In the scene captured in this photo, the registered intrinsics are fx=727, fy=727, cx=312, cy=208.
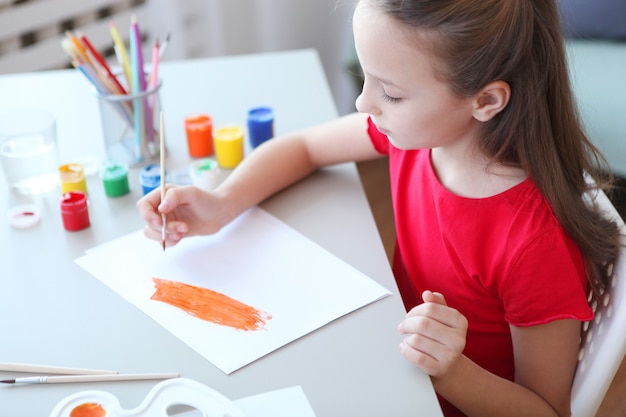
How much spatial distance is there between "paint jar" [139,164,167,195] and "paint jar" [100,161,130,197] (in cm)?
2

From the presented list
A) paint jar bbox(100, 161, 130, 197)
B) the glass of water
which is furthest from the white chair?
the glass of water

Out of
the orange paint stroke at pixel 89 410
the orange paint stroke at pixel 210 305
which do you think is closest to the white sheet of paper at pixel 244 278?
the orange paint stroke at pixel 210 305

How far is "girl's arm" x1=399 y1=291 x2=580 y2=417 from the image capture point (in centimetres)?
71

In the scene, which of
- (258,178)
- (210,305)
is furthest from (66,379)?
(258,178)

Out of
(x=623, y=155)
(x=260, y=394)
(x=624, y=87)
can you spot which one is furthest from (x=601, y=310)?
(x=624, y=87)

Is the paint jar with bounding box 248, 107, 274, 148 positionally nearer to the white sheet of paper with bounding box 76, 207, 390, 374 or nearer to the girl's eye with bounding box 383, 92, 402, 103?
the white sheet of paper with bounding box 76, 207, 390, 374

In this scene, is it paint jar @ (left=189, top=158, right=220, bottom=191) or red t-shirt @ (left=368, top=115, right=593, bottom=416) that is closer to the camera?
red t-shirt @ (left=368, top=115, right=593, bottom=416)

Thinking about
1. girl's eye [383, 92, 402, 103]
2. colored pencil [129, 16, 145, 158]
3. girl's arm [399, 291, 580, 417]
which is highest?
girl's eye [383, 92, 402, 103]

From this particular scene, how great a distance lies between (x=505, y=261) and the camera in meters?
0.80

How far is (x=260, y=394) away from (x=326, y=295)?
163mm

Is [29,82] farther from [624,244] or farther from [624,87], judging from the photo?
[624,87]

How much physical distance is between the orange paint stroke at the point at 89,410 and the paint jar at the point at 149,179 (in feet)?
1.29

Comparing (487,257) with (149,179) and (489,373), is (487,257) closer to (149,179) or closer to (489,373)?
(489,373)

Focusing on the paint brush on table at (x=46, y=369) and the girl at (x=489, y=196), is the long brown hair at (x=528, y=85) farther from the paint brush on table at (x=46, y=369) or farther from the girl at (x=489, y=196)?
the paint brush on table at (x=46, y=369)
